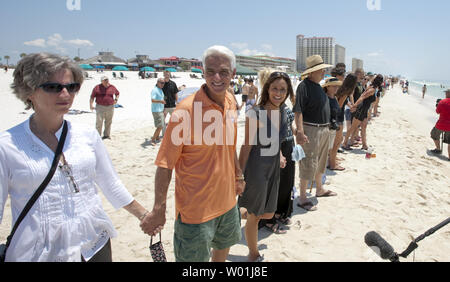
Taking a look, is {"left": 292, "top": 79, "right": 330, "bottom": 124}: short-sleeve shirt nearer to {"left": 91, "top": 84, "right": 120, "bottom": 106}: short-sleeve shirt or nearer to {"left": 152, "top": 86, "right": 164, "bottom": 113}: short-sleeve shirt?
{"left": 152, "top": 86, "right": 164, "bottom": 113}: short-sleeve shirt

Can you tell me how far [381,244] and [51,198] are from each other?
3.02 m

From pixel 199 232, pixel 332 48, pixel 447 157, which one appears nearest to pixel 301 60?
pixel 332 48

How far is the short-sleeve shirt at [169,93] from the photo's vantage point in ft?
23.9

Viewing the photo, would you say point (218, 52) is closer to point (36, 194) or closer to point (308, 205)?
point (36, 194)

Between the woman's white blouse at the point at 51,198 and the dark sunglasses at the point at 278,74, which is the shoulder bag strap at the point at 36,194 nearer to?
the woman's white blouse at the point at 51,198

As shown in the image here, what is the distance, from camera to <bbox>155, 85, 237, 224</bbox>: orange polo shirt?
5.12 feet

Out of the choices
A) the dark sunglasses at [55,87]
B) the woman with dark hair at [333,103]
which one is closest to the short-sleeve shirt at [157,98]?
the woman with dark hair at [333,103]

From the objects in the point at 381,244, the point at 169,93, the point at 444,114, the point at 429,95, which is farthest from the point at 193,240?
the point at 429,95

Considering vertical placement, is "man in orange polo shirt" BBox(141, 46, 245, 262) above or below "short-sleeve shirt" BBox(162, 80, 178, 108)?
below

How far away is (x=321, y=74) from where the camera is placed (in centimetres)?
355

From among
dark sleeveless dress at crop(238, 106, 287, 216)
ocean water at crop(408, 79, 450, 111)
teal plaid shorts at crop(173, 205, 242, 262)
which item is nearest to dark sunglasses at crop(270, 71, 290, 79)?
dark sleeveless dress at crop(238, 106, 287, 216)

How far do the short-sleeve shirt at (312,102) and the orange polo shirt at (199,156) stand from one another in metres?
2.05

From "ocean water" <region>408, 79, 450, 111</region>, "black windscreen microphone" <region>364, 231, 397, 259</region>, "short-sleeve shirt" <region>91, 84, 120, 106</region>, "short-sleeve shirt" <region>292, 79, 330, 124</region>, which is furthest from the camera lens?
"ocean water" <region>408, 79, 450, 111</region>
